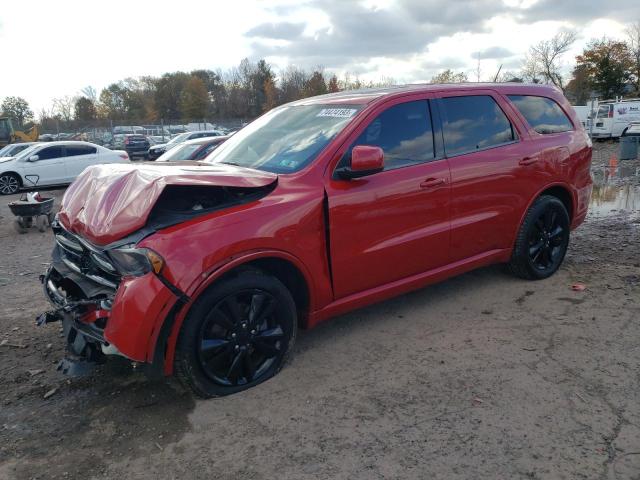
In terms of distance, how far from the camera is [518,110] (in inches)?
191

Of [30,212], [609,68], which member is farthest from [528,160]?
[609,68]

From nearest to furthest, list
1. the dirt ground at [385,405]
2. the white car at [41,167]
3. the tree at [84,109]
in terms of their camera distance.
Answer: the dirt ground at [385,405] < the white car at [41,167] < the tree at [84,109]

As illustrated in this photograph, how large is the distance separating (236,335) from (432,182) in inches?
74.6

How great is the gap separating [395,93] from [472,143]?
842mm

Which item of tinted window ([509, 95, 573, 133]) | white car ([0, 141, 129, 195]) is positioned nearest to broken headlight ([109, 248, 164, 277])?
tinted window ([509, 95, 573, 133])

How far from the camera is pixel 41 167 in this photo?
16062 mm

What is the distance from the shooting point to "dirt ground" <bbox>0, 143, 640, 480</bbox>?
2.69m

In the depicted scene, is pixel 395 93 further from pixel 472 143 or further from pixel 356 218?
pixel 356 218

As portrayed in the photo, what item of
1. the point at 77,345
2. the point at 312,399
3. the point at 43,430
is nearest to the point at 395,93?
the point at 312,399

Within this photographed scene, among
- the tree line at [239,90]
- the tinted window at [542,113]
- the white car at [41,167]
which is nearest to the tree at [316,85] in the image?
the tree line at [239,90]

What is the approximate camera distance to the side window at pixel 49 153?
16125 mm

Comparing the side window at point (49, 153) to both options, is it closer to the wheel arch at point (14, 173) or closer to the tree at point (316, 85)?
the wheel arch at point (14, 173)

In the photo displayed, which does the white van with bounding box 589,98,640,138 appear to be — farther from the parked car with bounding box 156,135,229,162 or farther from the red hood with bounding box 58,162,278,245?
the red hood with bounding box 58,162,278,245

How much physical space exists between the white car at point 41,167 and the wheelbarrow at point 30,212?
689 cm
